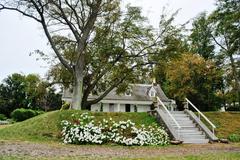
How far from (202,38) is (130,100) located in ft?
46.8

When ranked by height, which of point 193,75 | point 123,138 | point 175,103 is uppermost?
point 193,75

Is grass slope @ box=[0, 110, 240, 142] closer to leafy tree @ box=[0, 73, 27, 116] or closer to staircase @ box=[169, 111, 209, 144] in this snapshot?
staircase @ box=[169, 111, 209, 144]

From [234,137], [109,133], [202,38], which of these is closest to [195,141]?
[234,137]

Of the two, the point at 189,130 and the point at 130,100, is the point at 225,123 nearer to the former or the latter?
the point at 189,130

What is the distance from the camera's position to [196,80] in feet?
164

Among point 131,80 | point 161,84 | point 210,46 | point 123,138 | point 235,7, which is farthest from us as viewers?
point 161,84

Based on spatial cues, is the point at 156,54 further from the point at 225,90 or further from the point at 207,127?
the point at 225,90

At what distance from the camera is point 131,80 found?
29.0 metres

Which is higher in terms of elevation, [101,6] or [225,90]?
[101,6]

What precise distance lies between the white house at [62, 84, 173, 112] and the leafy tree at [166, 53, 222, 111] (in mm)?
3327

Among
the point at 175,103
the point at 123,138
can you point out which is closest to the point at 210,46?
the point at 175,103

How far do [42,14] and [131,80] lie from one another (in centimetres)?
884

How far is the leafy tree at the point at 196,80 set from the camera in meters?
48.6

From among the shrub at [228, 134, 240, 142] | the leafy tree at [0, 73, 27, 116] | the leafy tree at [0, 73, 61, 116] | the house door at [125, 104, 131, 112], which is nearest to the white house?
the house door at [125, 104, 131, 112]
